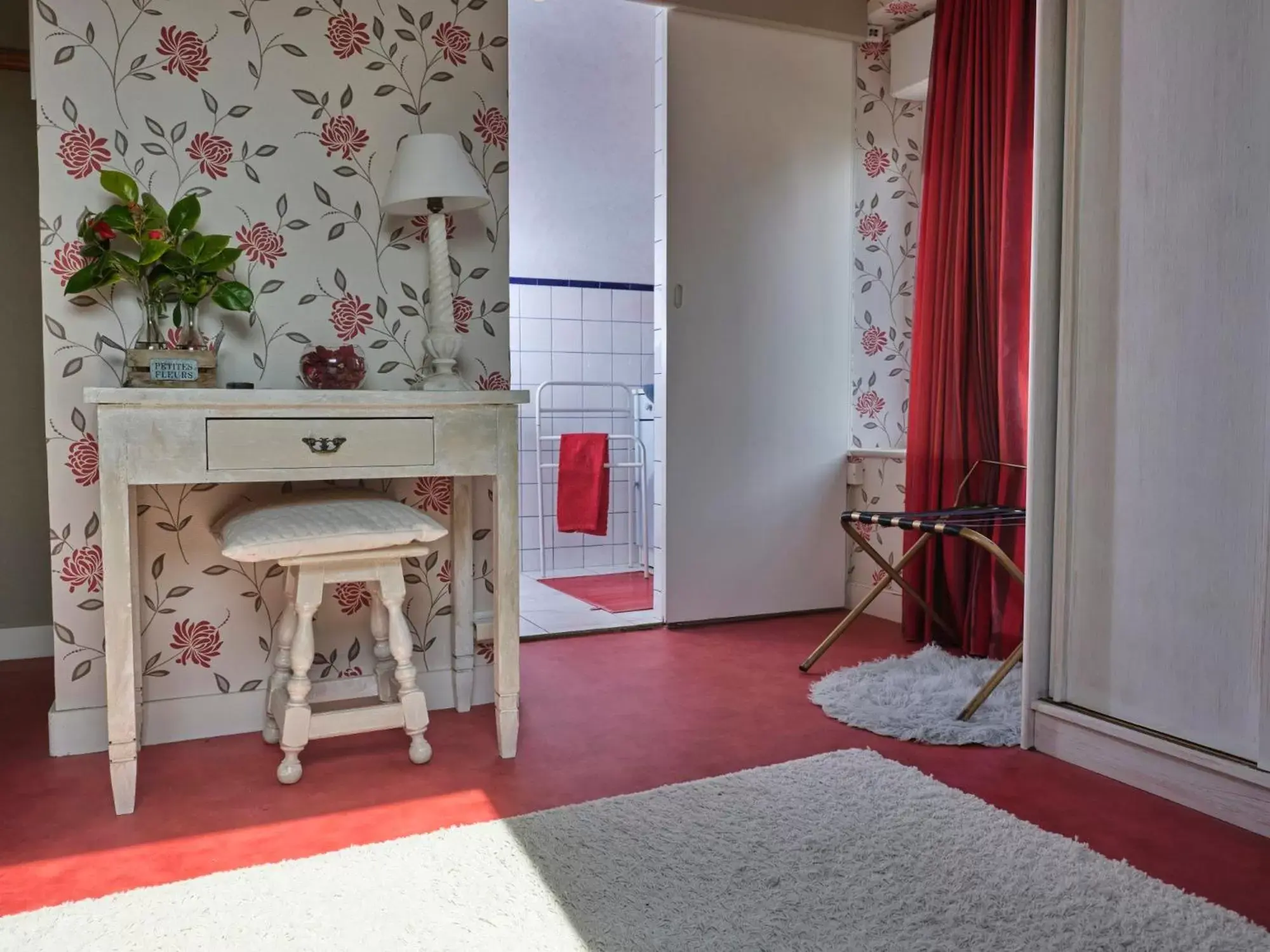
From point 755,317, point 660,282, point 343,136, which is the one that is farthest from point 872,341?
point 343,136

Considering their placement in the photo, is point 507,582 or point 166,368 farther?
point 507,582

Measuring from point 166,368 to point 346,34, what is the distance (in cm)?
96

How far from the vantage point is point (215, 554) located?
89.2 inches

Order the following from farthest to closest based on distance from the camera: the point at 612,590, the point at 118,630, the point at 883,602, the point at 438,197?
the point at 612,590, the point at 883,602, the point at 438,197, the point at 118,630

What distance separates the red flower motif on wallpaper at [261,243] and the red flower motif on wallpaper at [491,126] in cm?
58

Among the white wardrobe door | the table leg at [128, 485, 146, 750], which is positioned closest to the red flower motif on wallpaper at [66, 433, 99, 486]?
the table leg at [128, 485, 146, 750]

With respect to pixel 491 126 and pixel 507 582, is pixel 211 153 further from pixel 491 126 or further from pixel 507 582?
pixel 507 582

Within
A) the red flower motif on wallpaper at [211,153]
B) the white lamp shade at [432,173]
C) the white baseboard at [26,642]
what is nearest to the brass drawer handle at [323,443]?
the white lamp shade at [432,173]

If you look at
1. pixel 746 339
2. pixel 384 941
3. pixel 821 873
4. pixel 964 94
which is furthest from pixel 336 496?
pixel 964 94

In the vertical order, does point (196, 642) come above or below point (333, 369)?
below

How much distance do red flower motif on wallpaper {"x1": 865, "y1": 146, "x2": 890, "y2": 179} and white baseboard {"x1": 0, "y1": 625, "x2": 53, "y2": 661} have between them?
323cm

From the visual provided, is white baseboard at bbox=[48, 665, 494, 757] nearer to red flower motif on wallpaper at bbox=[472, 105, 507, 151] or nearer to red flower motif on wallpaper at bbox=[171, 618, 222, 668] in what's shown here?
red flower motif on wallpaper at bbox=[171, 618, 222, 668]

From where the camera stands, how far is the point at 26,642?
3.00m

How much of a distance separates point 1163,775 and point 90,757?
224 centimetres
